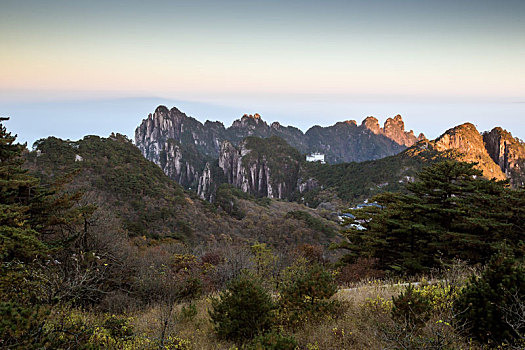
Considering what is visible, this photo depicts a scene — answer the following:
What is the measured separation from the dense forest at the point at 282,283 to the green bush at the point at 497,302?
20 millimetres

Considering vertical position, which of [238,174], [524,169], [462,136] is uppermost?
[462,136]

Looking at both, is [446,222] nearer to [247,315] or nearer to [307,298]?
[307,298]

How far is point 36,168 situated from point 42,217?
42499 millimetres

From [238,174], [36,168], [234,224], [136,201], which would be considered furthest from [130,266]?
[238,174]

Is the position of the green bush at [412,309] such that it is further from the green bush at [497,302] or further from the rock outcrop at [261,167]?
the rock outcrop at [261,167]

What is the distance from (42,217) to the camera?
561 inches

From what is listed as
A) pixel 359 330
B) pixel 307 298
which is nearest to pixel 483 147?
pixel 307 298

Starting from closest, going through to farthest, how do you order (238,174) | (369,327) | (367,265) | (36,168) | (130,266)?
1. (369,327)
2. (130,266)
3. (367,265)
4. (36,168)
5. (238,174)

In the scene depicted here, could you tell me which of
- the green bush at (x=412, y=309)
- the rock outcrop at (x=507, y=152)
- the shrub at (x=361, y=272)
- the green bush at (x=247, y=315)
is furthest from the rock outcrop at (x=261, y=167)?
the green bush at (x=412, y=309)

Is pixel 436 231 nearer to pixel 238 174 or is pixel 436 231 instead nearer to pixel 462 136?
pixel 462 136

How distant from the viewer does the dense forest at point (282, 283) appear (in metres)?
5.26

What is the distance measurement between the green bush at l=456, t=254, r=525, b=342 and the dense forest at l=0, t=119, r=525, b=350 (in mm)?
20

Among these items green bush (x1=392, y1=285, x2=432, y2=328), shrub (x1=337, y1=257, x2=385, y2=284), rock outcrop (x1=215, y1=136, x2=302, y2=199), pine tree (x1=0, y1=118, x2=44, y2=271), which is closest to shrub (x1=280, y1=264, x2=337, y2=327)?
green bush (x1=392, y1=285, x2=432, y2=328)

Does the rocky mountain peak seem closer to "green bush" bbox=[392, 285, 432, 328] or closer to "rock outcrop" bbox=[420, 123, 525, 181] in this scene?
"rock outcrop" bbox=[420, 123, 525, 181]
